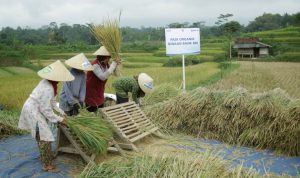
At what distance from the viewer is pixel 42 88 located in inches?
150

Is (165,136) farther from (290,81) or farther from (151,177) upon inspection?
(290,81)

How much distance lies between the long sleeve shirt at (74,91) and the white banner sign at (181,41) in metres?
3.51

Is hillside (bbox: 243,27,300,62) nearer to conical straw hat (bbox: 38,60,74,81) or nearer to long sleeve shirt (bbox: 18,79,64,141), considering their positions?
conical straw hat (bbox: 38,60,74,81)

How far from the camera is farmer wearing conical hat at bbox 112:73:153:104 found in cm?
523

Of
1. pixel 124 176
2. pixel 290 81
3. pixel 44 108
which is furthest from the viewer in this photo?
pixel 290 81

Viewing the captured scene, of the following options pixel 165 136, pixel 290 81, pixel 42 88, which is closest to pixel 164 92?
pixel 165 136

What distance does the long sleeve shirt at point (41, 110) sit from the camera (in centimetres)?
380

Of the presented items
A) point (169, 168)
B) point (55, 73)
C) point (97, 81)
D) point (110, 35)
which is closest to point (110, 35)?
point (110, 35)

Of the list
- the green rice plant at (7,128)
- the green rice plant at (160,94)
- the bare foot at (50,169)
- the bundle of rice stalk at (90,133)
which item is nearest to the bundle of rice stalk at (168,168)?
the bundle of rice stalk at (90,133)

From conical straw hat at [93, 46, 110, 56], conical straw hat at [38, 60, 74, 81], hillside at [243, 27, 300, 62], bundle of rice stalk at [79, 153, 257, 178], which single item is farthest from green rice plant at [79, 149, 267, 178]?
hillside at [243, 27, 300, 62]

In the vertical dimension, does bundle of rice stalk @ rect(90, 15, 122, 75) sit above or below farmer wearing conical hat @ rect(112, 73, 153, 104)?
above

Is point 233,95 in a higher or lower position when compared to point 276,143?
higher

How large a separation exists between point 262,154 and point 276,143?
0.28m

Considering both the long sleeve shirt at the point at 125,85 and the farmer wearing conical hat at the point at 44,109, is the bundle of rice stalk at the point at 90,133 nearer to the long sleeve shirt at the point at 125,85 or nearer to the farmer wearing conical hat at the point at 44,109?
the farmer wearing conical hat at the point at 44,109
